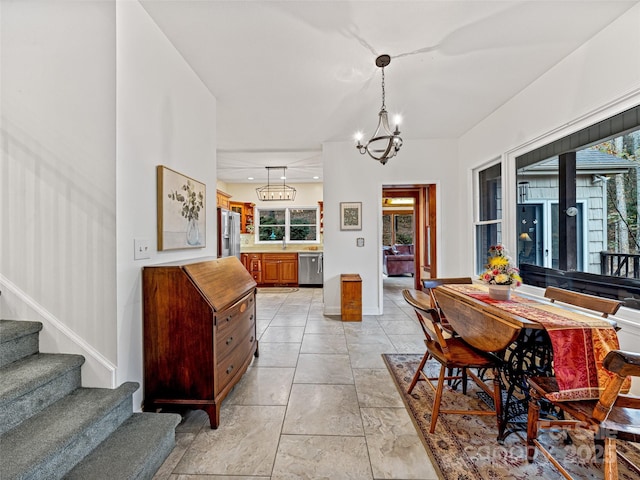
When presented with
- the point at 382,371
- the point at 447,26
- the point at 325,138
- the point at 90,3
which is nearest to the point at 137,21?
the point at 90,3

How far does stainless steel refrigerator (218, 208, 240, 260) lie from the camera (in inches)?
197

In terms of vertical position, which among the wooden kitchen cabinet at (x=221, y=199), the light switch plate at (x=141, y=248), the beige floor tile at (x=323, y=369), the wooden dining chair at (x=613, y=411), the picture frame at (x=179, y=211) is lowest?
the beige floor tile at (x=323, y=369)

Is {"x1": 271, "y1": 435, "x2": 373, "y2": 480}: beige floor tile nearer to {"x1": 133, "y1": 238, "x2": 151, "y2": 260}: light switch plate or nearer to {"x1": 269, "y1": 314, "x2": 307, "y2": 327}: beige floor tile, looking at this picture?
{"x1": 133, "y1": 238, "x2": 151, "y2": 260}: light switch plate

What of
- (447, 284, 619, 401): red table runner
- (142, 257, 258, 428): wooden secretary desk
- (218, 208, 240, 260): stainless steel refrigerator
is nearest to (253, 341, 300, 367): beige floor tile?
(142, 257, 258, 428): wooden secretary desk

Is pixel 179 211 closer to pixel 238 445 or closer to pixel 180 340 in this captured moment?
pixel 180 340

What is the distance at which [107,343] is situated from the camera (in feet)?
5.32

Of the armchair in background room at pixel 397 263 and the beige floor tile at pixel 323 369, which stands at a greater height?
the armchair in background room at pixel 397 263

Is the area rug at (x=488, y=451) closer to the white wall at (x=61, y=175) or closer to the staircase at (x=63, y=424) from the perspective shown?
the staircase at (x=63, y=424)

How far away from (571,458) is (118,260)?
2.77 metres

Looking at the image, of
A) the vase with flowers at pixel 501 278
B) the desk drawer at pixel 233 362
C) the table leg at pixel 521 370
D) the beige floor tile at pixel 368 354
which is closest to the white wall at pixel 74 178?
the desk drawer at pixel 233 362

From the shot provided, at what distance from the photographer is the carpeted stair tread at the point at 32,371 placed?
1.30m

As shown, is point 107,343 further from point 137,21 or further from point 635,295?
point 635,295

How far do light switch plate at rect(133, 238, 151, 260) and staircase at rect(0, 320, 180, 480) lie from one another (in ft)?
2.15

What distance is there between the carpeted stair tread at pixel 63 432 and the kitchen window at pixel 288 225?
225 inches
